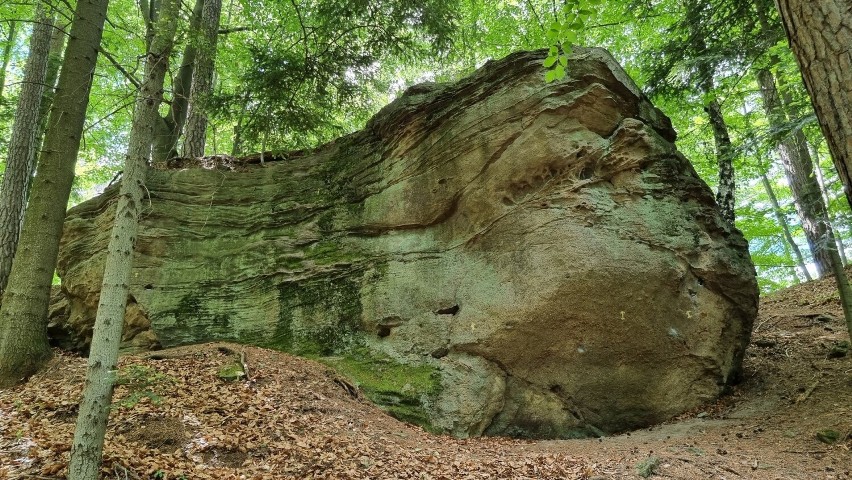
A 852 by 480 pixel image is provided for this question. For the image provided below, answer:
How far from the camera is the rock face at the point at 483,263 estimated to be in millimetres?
8359

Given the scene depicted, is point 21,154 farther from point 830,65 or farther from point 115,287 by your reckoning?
point 830,65

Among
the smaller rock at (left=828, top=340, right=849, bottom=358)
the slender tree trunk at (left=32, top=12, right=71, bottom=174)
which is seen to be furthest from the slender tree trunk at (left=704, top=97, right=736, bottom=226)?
the slender tree trunk at (left=32, top=12, right=71, bottom=174)

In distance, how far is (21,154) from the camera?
10.6 m

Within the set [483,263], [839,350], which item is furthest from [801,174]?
[483,263]

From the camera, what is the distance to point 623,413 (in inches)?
329

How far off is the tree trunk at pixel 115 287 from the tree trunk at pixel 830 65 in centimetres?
535

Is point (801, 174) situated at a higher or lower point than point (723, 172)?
higher

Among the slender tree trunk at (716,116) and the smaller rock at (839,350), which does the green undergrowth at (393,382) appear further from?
the smaller rock at (839,350)

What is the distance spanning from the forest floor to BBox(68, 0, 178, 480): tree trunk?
1.84 feet

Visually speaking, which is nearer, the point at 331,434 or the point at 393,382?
the point at 331,434

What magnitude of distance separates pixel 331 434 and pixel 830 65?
20.0ft

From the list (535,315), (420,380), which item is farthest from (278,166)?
(535,315)

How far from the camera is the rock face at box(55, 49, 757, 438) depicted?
8.36 m

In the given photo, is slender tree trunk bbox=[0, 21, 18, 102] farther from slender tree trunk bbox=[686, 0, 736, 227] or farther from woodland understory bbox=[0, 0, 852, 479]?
slender tree trunk bbox=[686, 0, 736, 227]
